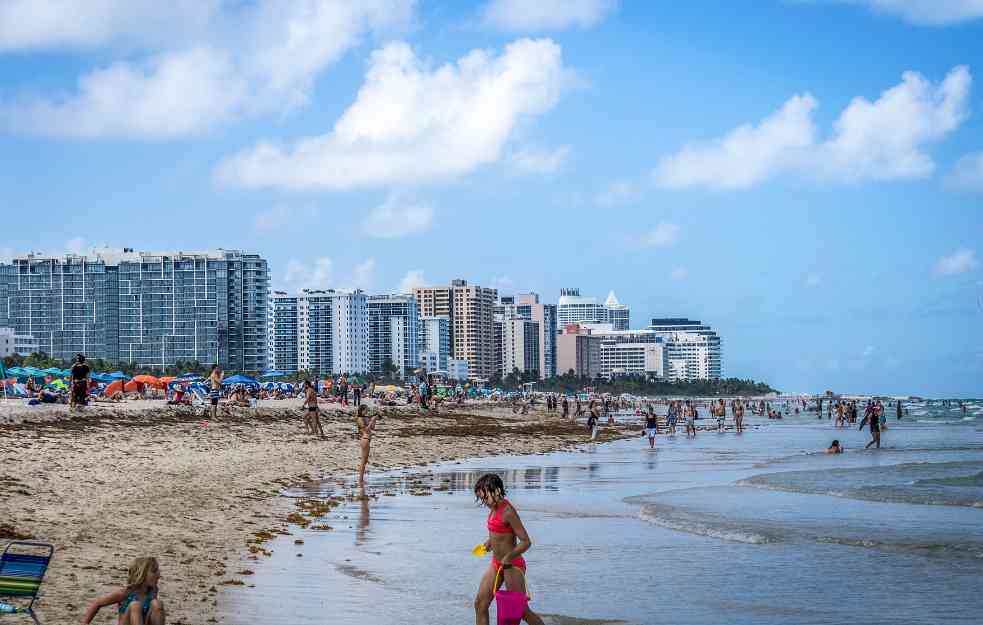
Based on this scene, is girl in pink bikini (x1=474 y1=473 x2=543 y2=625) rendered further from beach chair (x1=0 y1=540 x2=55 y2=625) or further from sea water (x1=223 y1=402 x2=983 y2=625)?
beach chair (x1=0 y1=540 x2=55 y2=625)

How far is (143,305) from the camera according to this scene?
170375 mm

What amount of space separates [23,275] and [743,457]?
162 m

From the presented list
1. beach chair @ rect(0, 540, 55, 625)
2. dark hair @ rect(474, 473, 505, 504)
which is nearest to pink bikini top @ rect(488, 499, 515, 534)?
dark hair @ rect(474, 473, 505, 504)

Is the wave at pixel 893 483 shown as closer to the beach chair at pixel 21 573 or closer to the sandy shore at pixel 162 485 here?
the sandy shore at pixel 162 485

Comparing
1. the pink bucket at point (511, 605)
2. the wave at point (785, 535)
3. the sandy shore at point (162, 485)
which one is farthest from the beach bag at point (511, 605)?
the wave at point (785, 535)

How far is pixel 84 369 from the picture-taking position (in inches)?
1146

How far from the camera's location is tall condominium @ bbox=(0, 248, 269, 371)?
170 m

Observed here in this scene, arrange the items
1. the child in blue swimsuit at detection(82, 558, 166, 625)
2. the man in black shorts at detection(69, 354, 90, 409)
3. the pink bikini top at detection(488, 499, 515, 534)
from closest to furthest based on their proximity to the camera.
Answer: the child in blue swimsuit at detection(82, 558, 166, 625)
the pink bikini top at detection(488, 499, 515, 534)
the man in black shorts at detection(69, 354, 90, 409)

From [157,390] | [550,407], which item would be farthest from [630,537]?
[550,407]

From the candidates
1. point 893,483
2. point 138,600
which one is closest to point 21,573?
point 138,600

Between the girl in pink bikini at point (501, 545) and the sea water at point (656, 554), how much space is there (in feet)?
5.17

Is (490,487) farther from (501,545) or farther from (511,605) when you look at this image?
(511,605)

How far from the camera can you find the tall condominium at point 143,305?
559ft

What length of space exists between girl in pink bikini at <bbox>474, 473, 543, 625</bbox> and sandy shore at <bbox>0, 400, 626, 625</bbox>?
2418 mm
